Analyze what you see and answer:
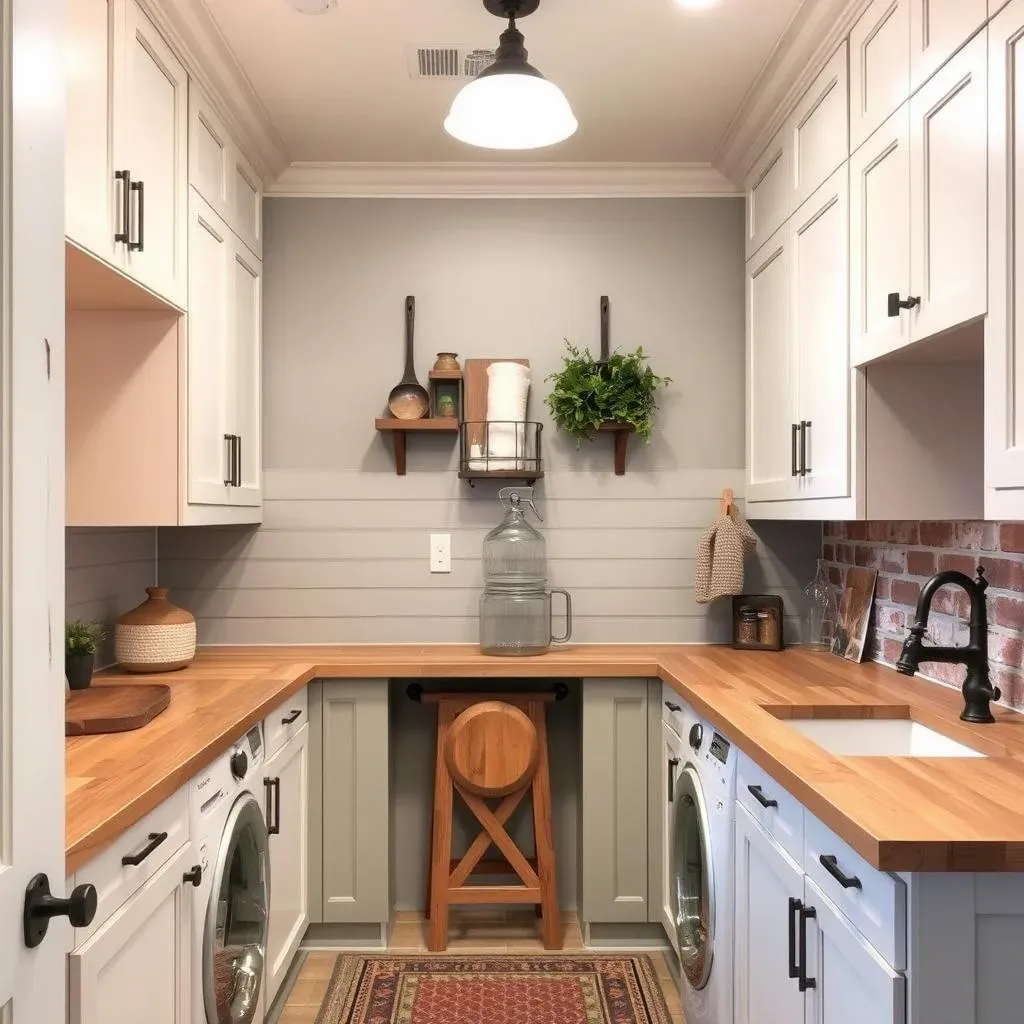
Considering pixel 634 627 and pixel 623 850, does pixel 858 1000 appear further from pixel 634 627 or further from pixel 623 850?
pixel 634 627

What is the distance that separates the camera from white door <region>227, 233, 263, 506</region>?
284 centimetres

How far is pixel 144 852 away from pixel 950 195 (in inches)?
70.4

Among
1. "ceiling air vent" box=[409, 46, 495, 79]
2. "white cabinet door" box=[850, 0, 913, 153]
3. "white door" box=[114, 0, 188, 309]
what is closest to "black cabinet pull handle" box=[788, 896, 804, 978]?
"white cabinet door" box=[850, 0, 913, 153]

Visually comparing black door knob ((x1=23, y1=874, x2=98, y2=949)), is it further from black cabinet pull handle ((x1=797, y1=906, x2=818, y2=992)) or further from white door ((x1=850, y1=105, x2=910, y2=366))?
white door ((x1=850, y1=105, x2=910, y2=366))

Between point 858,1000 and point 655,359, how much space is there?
2.28 m

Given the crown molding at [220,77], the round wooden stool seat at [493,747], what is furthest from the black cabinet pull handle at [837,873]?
the crown molding at [220,77]

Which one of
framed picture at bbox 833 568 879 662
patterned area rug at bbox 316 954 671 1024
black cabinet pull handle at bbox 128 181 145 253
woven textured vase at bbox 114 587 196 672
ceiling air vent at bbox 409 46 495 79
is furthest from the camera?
framed picture at bbox 833 568 879 662

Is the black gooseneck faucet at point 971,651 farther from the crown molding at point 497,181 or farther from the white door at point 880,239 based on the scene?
the crown molding at point 497,181

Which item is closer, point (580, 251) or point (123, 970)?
point (123, 970)

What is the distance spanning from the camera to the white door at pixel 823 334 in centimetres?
224

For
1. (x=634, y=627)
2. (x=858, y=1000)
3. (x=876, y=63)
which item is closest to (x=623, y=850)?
(x=634, y=627)

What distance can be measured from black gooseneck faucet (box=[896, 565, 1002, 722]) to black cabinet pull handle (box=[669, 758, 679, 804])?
906mm

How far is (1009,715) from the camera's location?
6.52 ft

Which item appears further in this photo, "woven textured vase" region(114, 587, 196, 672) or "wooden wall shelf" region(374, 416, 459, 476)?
"wooden wall shelf" region(374, 416, 459, 476)
